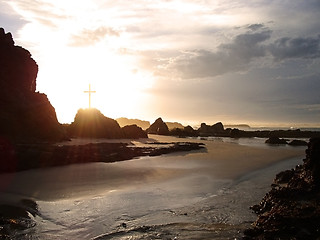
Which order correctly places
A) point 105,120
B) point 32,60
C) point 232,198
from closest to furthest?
point 232,198
point 32,60
point 105,120

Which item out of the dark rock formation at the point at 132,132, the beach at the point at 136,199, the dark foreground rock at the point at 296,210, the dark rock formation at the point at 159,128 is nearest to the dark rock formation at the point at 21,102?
the beach at the point at 136,199

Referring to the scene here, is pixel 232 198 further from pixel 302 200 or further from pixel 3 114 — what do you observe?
pixel 3 114

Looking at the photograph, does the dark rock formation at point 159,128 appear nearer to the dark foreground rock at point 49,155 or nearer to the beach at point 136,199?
the dark foreground rock at point 49,155

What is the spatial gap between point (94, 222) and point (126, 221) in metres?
0.86

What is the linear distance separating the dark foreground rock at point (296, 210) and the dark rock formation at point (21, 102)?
20279 millimetres

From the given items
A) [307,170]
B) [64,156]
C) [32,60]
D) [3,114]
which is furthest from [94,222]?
[32,60]

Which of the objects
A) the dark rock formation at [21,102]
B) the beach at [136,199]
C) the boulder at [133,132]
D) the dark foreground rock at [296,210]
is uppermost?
the dark rock formation at [21,102]

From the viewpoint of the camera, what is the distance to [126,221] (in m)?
8.34

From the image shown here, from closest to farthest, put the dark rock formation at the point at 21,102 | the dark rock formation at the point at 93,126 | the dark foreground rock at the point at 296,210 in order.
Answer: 1. the dark foreground rock at the point at 296,210
2. the dark rock formation at the point at 21,102
3. the dark rock formation at the point at 93,126

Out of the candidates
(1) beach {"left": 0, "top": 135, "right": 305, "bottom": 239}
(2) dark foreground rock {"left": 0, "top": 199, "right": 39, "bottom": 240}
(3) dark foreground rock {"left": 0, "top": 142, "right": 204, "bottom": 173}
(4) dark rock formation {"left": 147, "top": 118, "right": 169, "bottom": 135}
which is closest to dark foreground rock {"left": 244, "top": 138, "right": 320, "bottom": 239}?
(1) beach {"left": 0, "top": 135, "right": 305, "bottom": 239}

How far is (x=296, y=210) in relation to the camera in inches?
283

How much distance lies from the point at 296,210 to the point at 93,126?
36.6 meters

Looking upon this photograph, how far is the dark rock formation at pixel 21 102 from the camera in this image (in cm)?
2461

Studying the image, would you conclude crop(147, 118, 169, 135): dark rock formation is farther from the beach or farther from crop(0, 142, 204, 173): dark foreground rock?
the beach
